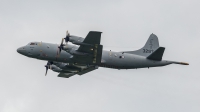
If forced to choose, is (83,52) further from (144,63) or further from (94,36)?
(144,63)

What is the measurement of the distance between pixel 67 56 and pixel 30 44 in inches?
187

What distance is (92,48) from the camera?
44.7 m

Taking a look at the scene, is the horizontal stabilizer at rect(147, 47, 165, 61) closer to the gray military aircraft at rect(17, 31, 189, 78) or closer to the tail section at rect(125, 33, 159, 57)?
the gray military aircraft at rect(17, 31, 189, 78)

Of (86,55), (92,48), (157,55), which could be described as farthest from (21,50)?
(157,55)

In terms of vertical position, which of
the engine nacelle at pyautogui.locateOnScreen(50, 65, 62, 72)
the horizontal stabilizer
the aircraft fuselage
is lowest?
the engine nacelle at pyautogui.locateOnScreen(50, 65, 62, 72)

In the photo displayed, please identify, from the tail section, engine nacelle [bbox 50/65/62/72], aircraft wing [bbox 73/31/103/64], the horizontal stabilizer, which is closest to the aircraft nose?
engine nacelle [bbox 50/65/62/72]

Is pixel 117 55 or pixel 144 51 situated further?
pixel 144 51

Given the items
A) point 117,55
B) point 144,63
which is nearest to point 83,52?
point 117,55

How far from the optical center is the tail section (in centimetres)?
5091

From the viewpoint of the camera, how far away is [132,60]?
47.6 meters

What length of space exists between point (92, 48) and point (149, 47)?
1009 cm

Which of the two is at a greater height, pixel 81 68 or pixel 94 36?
pixel 94 36

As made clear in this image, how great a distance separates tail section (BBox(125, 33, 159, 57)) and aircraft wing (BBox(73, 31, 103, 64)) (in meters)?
6.22

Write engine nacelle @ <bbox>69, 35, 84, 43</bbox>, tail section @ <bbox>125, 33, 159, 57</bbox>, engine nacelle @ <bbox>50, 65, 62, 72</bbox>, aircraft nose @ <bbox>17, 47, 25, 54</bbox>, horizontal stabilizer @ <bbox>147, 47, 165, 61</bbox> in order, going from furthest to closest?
engine nacelle @ <bbox>50, 65, 62, 72</bbox>
tail section @ <bbox>125, 33, 159, 57</bbox>
aircraft nose @ <bbox>17, 47, 25, 54</bbox>
horizontal stabilizer @ <bbox>147, 47, 165, 61</bbox>
engine nacelle @ <bbox>69, 35, 84, 43</bbox>
